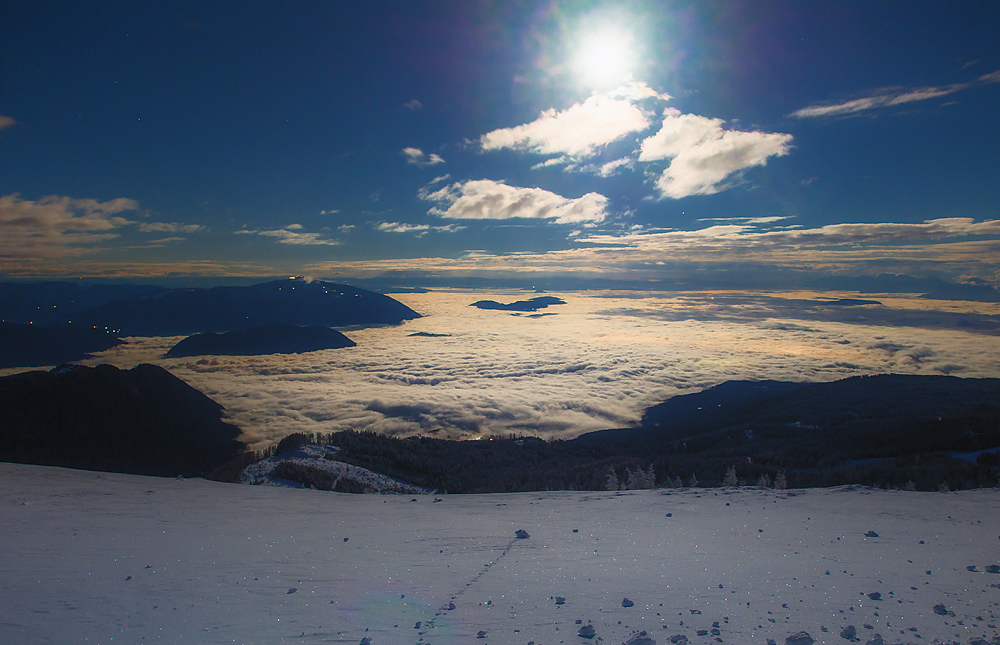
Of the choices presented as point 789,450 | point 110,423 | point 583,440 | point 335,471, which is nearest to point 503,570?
point 335,471

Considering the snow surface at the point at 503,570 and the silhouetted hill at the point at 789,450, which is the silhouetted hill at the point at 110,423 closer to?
the silhouetted hill at the point at 789,450

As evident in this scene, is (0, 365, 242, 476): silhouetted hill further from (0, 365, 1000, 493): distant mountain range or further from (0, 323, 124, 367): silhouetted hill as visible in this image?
(0, 323, 124, 367): silhouetted hill

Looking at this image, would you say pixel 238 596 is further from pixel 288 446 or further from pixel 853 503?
pixel 288 446

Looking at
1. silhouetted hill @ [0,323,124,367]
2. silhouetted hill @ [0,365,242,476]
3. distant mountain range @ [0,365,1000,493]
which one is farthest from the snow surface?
silhouetted hill @ [0,323,124,367]

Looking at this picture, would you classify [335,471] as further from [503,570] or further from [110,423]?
[110,423]

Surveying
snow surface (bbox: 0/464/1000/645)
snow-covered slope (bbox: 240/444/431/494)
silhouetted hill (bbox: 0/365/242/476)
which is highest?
snow surface (bbox: 0/464/1000/645)

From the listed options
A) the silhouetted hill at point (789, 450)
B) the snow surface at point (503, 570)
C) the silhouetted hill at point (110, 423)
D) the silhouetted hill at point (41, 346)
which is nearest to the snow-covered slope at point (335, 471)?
the silhouetted hill at point (789, 450)

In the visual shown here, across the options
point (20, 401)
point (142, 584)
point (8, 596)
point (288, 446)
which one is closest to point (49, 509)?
point (8, 596)
